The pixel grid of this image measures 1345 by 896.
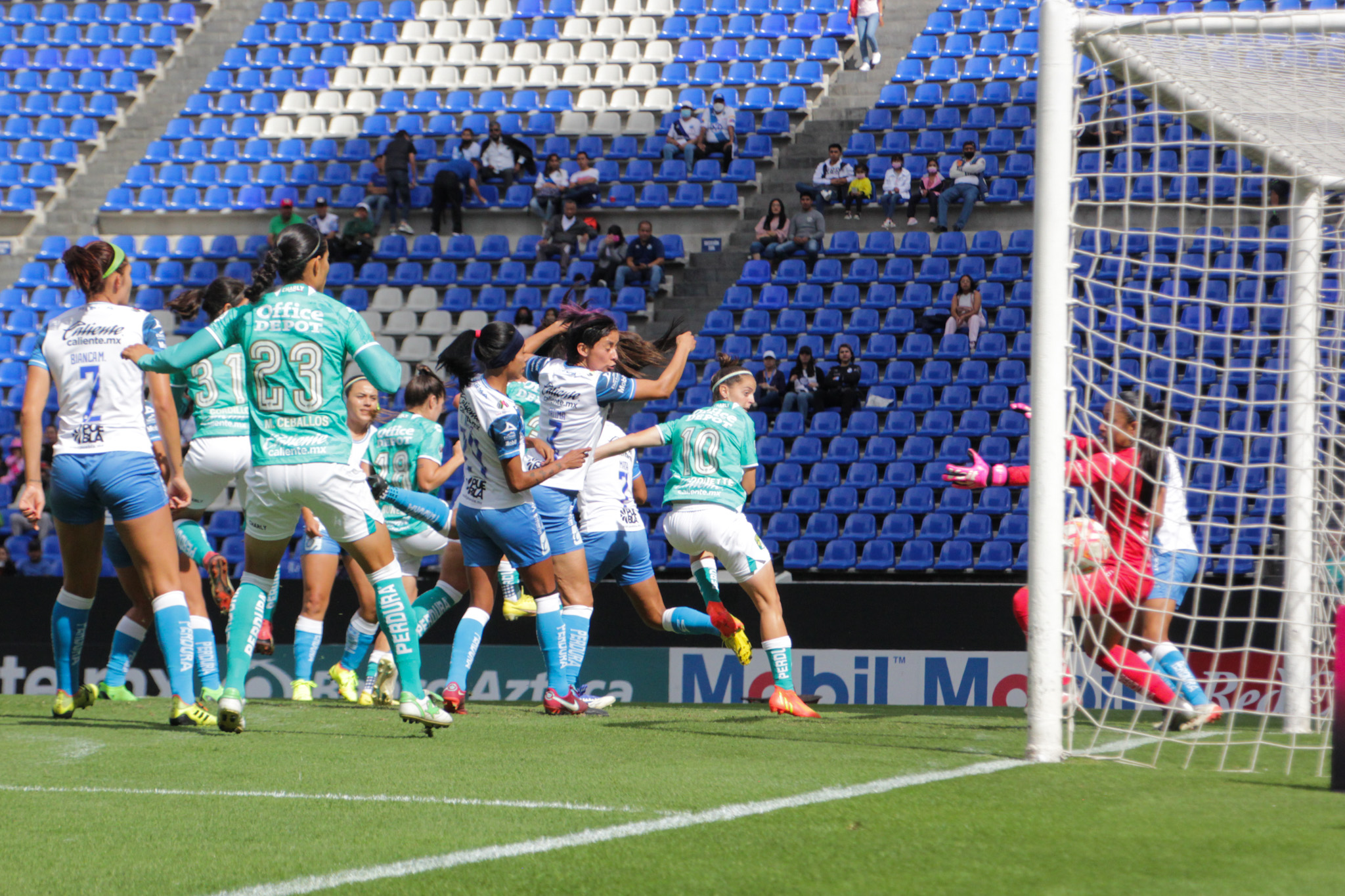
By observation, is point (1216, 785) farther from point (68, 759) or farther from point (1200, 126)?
point (68, 759)

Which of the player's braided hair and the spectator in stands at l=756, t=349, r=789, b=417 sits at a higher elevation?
the player's braided hair

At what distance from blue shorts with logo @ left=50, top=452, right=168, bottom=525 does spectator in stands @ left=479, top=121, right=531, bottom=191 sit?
45.2 feet

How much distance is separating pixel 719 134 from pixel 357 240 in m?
5.03

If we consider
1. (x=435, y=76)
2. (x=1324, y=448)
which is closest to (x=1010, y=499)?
(x=1324, y=448)

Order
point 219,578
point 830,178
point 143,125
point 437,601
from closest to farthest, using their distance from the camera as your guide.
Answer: point 437,601 → point 219,578 → point 830,178 → point 143,125

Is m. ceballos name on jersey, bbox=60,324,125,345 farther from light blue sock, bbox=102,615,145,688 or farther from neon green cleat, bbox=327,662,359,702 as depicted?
neon green cleat, bbox=327,662,359,702

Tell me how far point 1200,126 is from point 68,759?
17.6 feet

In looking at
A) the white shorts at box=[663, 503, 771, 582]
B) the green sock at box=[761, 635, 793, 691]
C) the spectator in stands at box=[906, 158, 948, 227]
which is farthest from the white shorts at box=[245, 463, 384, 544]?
the spectator in stands at box=[906, 158, 948, 227]

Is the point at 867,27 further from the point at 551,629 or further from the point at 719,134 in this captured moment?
the point at 551,629

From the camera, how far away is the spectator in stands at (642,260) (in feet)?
57.5

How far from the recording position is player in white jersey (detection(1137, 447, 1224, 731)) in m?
6.61

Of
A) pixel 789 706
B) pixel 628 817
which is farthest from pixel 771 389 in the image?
pixel 628 817

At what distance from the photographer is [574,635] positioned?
7.18 metres

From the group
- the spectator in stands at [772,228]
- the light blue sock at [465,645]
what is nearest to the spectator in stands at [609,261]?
the spectator in stands at [772,228]
